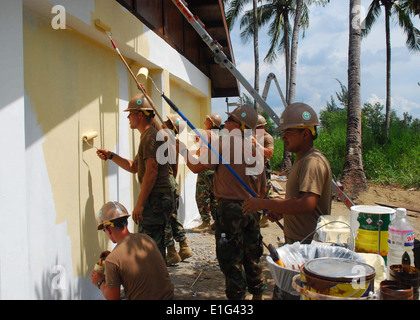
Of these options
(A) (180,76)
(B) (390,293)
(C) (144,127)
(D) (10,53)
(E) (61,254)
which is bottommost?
(E) (61,254)

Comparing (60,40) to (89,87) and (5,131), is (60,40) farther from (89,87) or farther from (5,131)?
(5,131)

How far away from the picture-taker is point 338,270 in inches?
61.1

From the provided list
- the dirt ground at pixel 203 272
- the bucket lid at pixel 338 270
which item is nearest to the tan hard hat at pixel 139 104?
the dirt ground at pixel 203 272

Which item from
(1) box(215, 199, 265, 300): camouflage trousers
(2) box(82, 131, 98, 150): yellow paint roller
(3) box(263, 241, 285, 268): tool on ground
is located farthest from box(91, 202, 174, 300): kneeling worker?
(2) box(82, 131, 98, 150): yellow paint roller

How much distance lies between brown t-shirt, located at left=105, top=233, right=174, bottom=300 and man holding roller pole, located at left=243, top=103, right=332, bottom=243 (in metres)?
0.85

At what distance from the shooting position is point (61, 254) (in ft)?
10.00

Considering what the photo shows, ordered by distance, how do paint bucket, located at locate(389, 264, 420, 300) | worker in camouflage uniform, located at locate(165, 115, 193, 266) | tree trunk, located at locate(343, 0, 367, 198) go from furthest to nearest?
tree trunk, located at locate(343, 0, 367, 198) → worker in camouflage uniform, located at locate(165, 115, 193, 266) → paint bucket, located at locate(389, 264, 420, 300)

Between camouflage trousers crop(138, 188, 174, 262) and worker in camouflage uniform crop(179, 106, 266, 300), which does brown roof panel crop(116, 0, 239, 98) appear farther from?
camouflage trousers crop(138, 188, 174, 262)

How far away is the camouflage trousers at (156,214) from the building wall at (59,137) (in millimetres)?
466

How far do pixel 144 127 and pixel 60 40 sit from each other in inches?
46.1

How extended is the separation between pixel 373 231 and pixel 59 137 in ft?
8.45

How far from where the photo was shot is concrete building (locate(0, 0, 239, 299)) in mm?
2213

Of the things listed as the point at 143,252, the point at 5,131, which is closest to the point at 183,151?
the point at 143,252

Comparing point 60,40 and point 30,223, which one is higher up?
point 60,40
